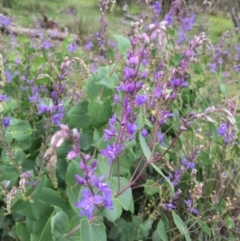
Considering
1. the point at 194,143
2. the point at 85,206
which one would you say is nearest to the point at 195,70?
the point at 194,143

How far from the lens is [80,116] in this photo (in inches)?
80.6

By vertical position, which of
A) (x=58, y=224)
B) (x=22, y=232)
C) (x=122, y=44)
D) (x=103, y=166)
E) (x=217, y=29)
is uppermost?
(x=122, y=44)

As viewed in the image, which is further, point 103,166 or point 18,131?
point 18,131

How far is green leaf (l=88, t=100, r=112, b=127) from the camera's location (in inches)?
76.9

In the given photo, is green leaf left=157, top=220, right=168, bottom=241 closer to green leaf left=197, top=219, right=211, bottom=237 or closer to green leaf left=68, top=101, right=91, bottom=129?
green leaf left=197, top=219, right=211, bottom=237

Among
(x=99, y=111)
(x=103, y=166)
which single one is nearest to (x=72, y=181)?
(x=103, y=166)

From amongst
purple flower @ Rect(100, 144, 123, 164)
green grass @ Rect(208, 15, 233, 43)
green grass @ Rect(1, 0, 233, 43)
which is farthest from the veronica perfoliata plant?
green grass @ Rect(208, 15, 233, 43)

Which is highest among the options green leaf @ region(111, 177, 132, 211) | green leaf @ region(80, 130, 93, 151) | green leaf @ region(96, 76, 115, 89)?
green leaf @ region(96, 76, 115, 89)

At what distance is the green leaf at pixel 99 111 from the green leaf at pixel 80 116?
0.24 ft

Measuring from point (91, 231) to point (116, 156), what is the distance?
302 millimetres

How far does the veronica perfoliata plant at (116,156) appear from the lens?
1.38 metres

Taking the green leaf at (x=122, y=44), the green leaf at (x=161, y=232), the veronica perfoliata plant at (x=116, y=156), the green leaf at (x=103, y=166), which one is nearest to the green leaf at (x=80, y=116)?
the veronica perfoliata plant at (x=116, y=156)

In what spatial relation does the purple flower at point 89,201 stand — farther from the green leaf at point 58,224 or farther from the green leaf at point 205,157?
the green leaf at point 205,157

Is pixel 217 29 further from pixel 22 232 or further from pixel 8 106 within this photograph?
pixel 22 232
